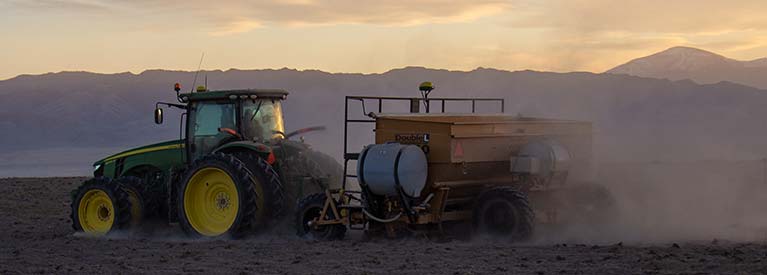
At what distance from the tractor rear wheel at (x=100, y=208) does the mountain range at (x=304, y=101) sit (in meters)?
32.1

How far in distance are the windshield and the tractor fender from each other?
1.09ft

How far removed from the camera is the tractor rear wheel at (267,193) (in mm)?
15258

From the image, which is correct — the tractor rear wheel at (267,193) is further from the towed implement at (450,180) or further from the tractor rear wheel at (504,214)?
the tractor rear wheel at (504,214)

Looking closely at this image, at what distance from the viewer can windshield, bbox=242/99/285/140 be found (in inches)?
639

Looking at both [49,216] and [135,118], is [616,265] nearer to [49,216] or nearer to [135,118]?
[49,216]

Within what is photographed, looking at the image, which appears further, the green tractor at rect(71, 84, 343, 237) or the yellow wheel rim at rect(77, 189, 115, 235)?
the yellow wheel rim at rect(77, 189, 115, 235)

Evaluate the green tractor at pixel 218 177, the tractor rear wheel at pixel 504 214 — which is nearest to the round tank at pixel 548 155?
the tractor rear wheel at pixel 504 214

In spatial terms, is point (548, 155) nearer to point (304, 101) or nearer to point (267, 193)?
point (267, 193)

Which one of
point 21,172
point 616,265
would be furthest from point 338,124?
point 616,265

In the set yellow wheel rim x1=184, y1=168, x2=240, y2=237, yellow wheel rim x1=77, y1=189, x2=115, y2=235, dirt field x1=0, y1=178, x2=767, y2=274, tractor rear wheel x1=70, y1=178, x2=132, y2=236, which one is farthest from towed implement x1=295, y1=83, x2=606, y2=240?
yellow wheel rim x1=77, y1=189, x2=115, y2=235

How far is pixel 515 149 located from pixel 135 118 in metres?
83.2

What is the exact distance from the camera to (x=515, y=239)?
1391 cm

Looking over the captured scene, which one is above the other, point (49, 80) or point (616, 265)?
point (49, 80)

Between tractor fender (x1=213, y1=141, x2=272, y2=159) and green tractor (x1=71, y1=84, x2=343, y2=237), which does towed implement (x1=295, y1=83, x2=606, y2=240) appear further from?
tractor fender (x1=213, y1=141, x2=272, y2=159)
